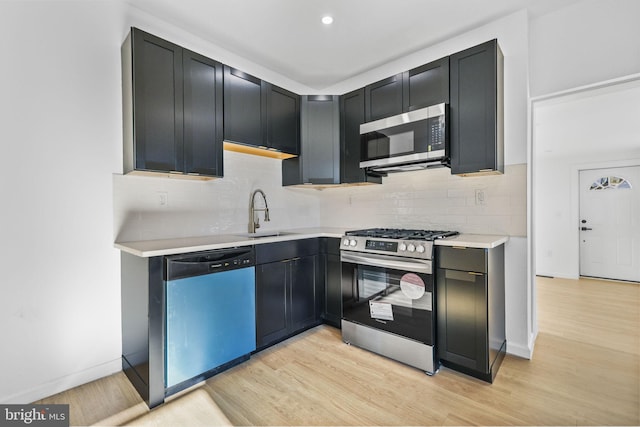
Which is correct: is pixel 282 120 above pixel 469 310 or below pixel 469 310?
above

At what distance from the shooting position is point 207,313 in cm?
199

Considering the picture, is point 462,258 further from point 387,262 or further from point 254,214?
point 254,214

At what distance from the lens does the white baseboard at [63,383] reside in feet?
5.78

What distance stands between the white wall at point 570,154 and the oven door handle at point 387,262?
270cm

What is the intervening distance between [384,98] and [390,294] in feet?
6.00

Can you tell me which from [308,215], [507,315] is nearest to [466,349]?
[507,315]

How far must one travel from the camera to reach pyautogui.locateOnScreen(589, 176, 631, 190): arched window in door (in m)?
4.88

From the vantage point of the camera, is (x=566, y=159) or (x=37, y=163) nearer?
(x=37, y=163)

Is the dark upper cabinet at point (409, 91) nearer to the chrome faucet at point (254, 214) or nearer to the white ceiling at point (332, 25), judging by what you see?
the white ceiling at point (332, 25)

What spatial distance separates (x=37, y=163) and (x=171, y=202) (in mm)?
855

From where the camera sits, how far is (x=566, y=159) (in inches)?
209

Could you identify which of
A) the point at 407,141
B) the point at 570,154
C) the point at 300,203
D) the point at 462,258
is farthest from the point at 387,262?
the point at 570,154

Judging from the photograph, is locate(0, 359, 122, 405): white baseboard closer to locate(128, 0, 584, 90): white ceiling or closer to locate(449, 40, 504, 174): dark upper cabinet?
locate(128, 0, 584, 90): white ceiling

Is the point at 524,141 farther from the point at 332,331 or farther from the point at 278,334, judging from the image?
the point at 278,334
